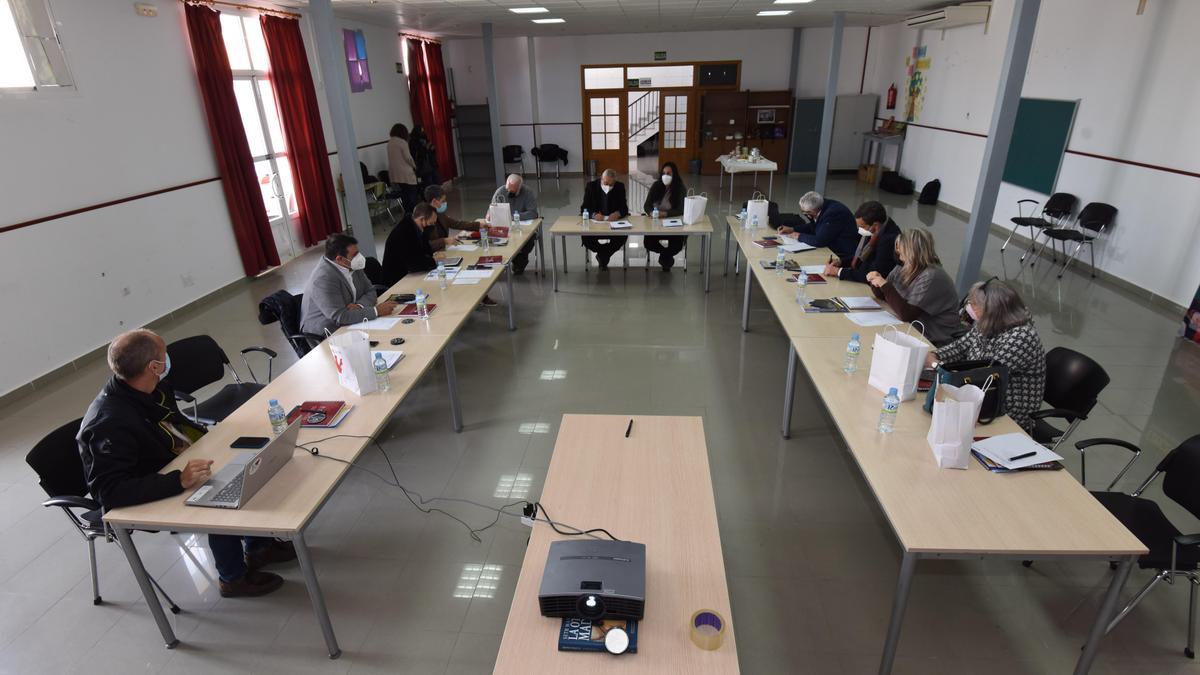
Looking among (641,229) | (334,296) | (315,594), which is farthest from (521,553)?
(641,229)

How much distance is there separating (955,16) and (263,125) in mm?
10158

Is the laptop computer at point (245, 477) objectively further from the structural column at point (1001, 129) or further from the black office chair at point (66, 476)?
the structural column at point (1001, 129)

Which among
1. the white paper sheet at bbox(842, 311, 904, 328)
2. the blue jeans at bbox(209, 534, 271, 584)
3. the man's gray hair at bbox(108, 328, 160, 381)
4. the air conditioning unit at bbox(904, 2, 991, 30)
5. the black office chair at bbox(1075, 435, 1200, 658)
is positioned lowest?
the blue jeans at bbox(209, 534, 271, 584)

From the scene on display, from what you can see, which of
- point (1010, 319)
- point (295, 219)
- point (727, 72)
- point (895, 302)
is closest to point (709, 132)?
point (727, 72)

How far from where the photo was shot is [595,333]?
5.63 metres

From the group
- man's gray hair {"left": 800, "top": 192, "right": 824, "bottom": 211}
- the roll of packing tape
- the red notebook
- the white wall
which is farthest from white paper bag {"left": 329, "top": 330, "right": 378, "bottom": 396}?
man's gray hair {"left": 800, "top": 192, "right": 824, "bottom": 211}

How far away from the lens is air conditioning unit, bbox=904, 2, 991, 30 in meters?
8.88

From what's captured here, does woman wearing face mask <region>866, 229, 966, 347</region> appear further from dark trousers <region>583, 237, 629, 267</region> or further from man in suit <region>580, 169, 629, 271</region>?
dark trousers <region>583, 237, 629, 267</region>

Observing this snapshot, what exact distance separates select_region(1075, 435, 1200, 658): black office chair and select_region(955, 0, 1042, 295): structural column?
120 inches

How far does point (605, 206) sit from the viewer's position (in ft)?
23.2

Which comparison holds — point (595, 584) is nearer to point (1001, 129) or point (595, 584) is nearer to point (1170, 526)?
point (1170, 526)

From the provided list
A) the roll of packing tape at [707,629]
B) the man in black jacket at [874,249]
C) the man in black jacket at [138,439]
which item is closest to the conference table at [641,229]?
the man in black jacket at [874,249]

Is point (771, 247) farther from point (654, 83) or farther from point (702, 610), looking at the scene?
point (654, 83)

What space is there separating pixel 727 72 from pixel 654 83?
1.70 meters
